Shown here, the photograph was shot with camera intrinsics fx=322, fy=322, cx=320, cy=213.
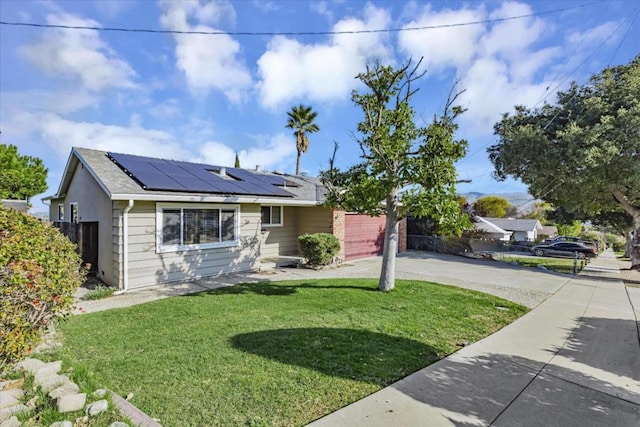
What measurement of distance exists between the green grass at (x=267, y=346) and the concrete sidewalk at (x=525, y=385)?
0.30 meters

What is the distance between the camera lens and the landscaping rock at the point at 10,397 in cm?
312

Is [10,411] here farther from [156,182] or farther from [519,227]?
[519,227]

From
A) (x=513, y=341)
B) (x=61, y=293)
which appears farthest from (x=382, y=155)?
(x=61, y=293)

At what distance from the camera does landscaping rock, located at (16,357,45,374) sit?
3771mm

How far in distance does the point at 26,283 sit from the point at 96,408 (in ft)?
4.91

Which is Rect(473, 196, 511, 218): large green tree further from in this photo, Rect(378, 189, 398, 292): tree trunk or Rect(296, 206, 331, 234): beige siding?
Rect(378, 189, 398, 292): tree trunk

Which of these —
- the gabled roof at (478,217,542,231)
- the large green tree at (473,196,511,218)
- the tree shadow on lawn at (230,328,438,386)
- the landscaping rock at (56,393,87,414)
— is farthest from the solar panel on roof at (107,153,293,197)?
the large green tree at (473,196,511,218)

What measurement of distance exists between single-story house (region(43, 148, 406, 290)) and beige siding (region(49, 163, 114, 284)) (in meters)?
0.03

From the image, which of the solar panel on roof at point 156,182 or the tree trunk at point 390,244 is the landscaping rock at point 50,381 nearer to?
the solar panel on roof at point 156,182

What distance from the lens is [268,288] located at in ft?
29.0

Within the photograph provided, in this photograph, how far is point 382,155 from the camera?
8008 mm

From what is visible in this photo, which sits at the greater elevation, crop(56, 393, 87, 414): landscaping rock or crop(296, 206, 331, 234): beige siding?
crop(296, 206, 331, 234): beige siding

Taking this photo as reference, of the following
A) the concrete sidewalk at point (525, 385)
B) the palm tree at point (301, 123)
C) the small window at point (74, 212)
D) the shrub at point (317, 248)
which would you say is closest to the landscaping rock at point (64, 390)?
the concrete sidewalk at point (525, 385)

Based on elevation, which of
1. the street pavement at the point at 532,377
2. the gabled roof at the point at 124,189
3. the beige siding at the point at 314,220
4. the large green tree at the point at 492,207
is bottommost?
the street pavement at the point at 532,377
